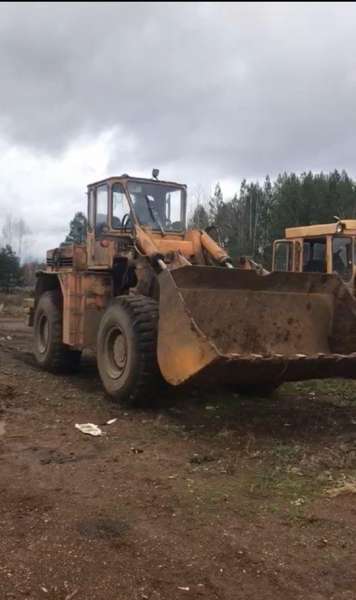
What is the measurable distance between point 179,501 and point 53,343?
19.7ft

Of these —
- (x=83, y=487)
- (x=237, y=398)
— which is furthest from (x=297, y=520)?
(x=237, y=398)

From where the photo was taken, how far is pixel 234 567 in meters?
3.66

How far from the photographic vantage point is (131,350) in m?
7.46

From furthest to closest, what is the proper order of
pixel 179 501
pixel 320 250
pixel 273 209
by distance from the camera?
pixel 273 209
pixel 320 250
pixel 179 501

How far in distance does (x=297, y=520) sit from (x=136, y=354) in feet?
11.2

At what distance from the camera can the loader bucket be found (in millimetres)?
6305

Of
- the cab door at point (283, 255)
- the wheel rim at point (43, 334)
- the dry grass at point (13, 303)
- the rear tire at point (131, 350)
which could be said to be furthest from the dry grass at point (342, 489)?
the dry grass at point (13, 303)

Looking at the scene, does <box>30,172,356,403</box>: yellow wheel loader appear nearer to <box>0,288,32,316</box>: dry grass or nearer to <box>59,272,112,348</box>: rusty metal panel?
<box>59,272,112,348</box>: rusty metal panel

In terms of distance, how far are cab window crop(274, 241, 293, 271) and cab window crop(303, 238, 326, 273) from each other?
0.35 m

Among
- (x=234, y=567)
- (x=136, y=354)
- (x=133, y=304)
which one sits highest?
(x=133, y=304)

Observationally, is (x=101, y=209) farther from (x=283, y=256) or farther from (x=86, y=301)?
(x=283, y=256)

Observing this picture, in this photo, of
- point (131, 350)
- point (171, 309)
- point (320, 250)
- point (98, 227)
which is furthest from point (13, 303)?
point (171, 309)

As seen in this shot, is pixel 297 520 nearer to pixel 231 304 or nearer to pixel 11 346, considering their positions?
pixel 231 304

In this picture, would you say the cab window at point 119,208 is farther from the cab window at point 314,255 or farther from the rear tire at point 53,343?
the cab window at point 314,255
